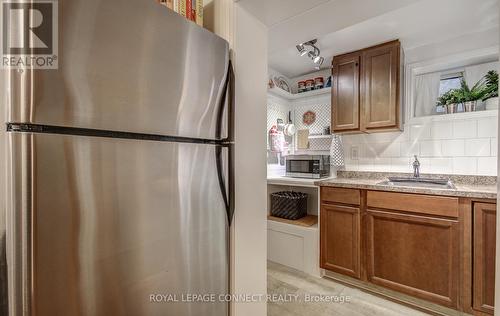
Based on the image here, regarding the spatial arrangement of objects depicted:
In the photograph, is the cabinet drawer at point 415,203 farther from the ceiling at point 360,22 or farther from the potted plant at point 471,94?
the ceiling at point 360,22

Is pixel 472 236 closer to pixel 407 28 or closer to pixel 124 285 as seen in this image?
pixel 407 28

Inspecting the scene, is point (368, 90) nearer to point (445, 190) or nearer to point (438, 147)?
point (438, 147)

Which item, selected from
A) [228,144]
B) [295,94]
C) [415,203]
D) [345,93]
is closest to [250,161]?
[228,144]

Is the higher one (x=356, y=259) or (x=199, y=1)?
(x=199, y=1)

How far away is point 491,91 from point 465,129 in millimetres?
333

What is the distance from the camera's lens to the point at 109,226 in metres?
0.59

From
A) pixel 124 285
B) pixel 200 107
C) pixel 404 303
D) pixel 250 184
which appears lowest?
pixel 404 303

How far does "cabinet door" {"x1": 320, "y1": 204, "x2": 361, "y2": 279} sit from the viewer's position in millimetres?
1964

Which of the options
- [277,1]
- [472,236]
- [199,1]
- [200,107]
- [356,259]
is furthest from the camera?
[356,259]

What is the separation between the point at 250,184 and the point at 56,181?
0.80 metres

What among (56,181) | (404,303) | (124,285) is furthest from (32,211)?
(404,303)

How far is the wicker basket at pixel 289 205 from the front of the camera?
96.7 inches

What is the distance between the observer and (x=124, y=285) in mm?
633

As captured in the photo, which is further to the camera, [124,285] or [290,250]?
[290,250]
